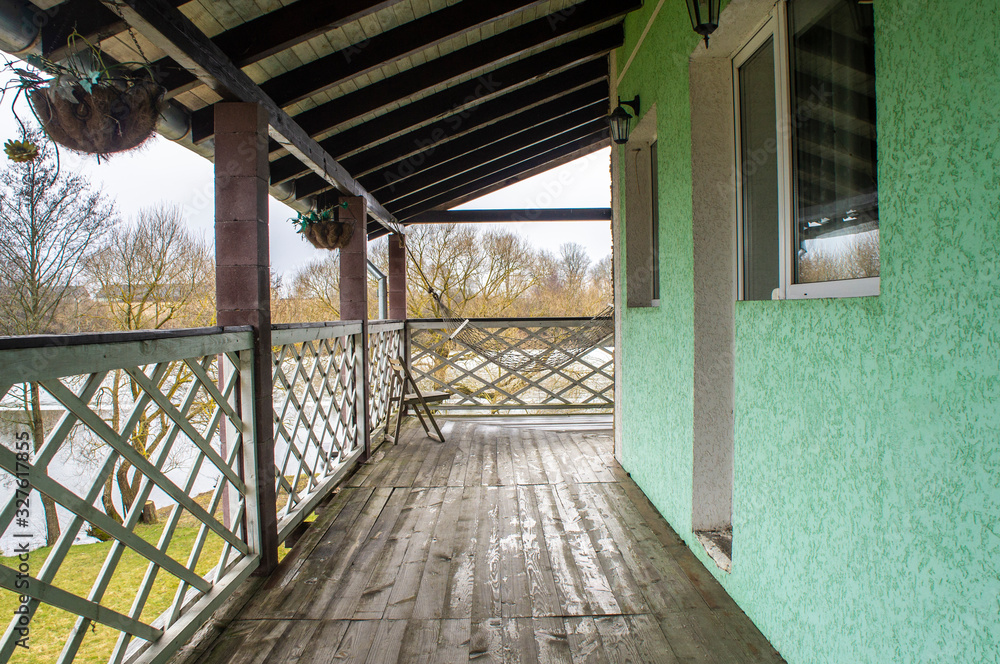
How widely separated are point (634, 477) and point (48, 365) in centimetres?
256

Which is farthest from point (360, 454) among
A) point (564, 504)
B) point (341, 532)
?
point (564, 504)

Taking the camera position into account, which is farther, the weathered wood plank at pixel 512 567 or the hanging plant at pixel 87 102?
the weathered wood plank at pixel 512 567

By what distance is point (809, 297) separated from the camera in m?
1.35

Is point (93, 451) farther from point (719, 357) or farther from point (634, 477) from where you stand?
point (719, 357)

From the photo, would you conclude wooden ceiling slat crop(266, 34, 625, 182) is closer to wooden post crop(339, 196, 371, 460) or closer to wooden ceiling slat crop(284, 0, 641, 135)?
wooden ceiling slat crop(284, 0, 641, 135)

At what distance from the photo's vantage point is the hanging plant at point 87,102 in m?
1.19

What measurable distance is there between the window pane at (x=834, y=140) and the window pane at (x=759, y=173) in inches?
7.5

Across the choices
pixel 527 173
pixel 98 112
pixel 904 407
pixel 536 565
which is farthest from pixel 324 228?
pixel 904 407

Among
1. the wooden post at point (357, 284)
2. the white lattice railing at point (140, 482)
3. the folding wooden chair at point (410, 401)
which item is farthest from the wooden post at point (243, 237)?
the folding wooden chair at point (410, 401)

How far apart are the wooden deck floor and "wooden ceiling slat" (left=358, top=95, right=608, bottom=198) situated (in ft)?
7.12

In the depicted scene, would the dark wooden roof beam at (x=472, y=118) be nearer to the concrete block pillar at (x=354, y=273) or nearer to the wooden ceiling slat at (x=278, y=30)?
the concrete block pillar at (x=354, y=273)

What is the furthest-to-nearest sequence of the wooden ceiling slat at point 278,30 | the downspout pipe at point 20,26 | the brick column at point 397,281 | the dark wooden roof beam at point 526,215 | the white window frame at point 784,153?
1. the brick column at point 397,281
2. the dark wooden roof beam at point 526,215
3. the wooden ceiling slat at point 278,30
4. the white window frame at point 784,153
5. the downspout pipe at point 20,26

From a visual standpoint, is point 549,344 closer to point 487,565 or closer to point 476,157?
point 476,157

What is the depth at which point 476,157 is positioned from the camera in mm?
3971
